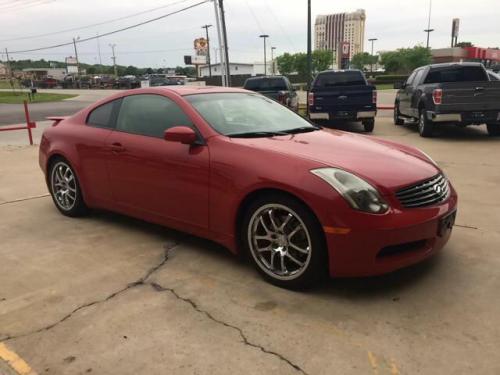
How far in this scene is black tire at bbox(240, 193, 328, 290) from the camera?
10.6ft

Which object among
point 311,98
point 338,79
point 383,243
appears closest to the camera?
point 383,243

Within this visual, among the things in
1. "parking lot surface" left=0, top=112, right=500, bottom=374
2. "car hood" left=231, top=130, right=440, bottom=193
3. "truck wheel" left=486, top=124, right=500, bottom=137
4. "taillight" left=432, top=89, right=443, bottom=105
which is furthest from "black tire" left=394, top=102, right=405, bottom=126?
"car hood" left=231, top=130, right=440, bottom=193

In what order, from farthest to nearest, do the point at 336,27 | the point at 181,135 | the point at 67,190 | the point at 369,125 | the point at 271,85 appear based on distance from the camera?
the point at 336,27
the point at 271,85
the point at 369,125
the point at 67,190
the point at 181,135

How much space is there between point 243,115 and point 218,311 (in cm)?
188

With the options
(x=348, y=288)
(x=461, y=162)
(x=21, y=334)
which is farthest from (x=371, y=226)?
(x=461, y=162)

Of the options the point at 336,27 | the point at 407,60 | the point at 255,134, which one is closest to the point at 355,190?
the point at 255,134

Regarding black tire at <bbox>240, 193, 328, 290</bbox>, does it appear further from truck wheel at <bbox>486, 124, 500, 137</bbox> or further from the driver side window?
truck wheel at <bbox>486, 124, 500, 137</bbox>

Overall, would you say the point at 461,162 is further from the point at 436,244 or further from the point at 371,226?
the point at 371,226

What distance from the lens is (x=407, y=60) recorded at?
74.5 metres

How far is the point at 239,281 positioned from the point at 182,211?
0.80 m

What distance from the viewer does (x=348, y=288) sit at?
11.4 feet

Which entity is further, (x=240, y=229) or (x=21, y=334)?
(x=240, y=229)

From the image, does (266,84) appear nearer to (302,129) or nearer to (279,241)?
(302,129)

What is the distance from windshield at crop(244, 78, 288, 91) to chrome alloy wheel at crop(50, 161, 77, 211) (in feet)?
36.7
